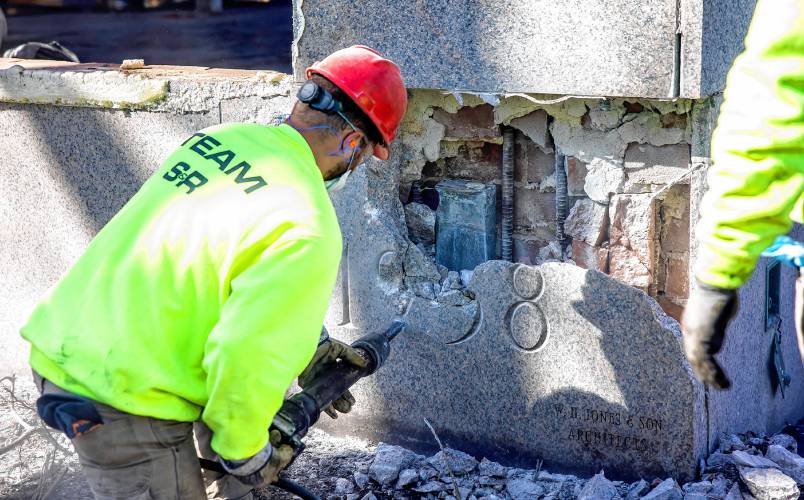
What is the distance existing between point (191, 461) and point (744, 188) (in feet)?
4.89

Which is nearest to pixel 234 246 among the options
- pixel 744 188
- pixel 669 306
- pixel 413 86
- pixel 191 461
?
pixel 191 461

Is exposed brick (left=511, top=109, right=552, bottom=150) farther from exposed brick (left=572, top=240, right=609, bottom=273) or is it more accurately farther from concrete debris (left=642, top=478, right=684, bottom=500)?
concrete debris (left=642, top=478, right=684, bottom=500)

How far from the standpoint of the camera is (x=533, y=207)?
3.50 m

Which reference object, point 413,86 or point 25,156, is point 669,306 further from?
point 25,156

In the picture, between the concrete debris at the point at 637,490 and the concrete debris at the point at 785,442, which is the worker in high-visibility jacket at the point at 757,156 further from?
the concrete debris at the point at 785,442

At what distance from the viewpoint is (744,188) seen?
1.98 meters

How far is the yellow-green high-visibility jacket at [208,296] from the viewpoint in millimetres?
2117

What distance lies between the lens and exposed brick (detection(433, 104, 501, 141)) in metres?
3.46

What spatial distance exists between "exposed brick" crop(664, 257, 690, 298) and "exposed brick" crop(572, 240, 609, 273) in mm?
209

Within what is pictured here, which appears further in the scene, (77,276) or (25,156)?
(25,156)

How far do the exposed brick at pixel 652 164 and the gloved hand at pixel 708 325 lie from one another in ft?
3.49

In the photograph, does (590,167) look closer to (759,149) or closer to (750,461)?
(750,461)

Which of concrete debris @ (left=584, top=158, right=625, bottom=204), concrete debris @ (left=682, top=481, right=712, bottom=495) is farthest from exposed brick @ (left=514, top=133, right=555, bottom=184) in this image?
concrete debris @ (left=682, top=481, right=712, bottom=495)

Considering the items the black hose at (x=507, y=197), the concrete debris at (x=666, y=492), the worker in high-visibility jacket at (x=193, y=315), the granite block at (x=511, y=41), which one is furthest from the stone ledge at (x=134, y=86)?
the concrete debris at (x=666, y=492)
